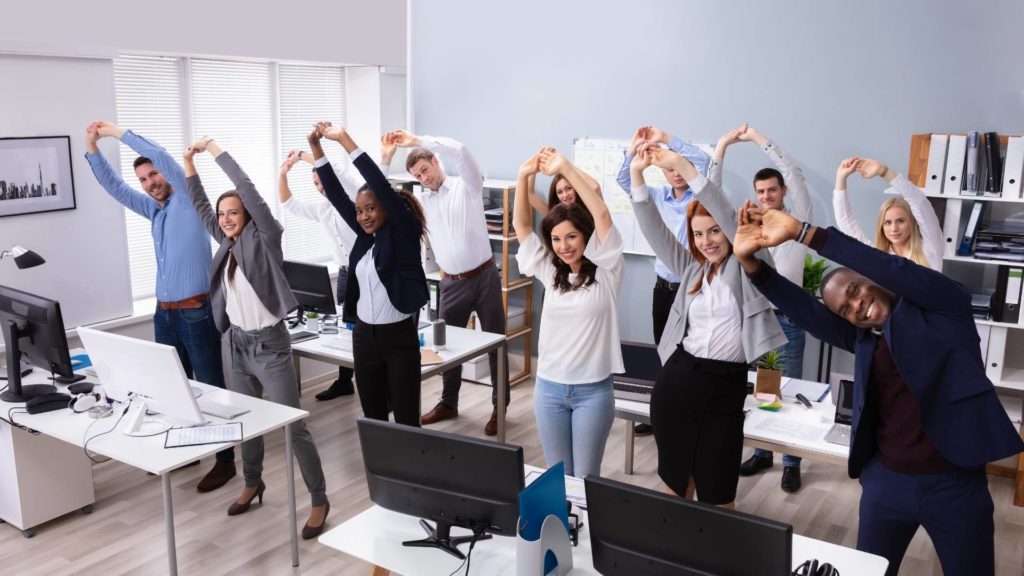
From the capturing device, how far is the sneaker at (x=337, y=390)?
6.43 m

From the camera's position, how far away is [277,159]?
7.10m

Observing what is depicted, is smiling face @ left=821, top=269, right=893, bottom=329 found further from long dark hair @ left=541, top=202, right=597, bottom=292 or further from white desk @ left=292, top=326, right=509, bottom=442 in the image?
white desk @ left=292, top=326, right=509, bottom=442

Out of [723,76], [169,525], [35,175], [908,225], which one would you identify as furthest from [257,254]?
[723,76]

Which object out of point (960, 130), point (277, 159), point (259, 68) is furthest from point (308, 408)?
point (960, 130)

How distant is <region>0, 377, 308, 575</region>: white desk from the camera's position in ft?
11.5

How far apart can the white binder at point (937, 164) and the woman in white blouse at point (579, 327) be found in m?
2.44

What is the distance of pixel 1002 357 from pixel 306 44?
5.17 m

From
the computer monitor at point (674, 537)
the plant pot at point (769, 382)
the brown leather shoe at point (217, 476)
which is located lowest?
the brown leather shoe at point (217, 476)

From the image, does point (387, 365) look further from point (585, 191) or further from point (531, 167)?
point (585, 191)

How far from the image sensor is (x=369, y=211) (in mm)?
4062

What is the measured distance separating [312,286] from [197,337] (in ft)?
2.59

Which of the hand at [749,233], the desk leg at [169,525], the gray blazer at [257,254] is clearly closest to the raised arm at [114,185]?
the gray blazer at [257,254]

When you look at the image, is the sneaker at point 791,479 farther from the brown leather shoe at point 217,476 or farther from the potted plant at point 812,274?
the brown leather shoe at point 217,476

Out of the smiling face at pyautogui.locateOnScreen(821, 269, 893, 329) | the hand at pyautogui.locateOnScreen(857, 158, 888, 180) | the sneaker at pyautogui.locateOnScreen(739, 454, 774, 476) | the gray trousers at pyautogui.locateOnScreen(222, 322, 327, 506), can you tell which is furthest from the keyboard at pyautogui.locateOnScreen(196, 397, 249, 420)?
the hand at pyautogui.locateOnScreen(857, 158, 888, 180)
